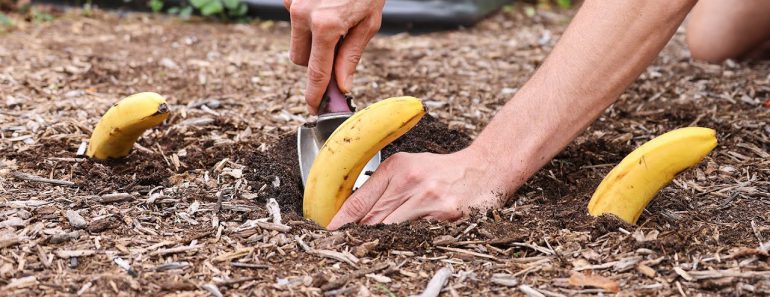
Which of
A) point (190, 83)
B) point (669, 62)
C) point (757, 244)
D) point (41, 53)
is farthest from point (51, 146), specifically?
point (669, 62)

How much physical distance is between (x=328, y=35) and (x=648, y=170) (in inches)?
33.3

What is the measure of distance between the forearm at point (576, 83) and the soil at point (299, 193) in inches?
5.8

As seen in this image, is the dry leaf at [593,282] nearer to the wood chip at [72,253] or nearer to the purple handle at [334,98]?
the purple handle at [334,98]

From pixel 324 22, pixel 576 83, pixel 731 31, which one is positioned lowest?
pixel 731 31

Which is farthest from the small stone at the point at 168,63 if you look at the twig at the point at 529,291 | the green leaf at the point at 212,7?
the twig at the point at 529,291

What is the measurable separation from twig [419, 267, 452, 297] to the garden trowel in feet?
1.90

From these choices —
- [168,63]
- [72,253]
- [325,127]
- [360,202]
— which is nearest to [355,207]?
[360,202]

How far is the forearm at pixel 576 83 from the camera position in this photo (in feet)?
6.85

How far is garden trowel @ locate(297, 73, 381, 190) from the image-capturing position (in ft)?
7.80

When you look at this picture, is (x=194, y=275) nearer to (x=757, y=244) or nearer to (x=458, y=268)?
(x=458, y=268)

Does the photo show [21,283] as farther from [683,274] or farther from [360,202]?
[683,274]

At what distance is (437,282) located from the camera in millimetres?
1815

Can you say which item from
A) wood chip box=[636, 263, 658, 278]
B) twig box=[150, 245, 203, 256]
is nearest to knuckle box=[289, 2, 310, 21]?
twig box=[150, 245, 203, 256]

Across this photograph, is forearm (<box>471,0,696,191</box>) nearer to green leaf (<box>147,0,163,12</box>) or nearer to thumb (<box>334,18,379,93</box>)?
thumb (<box>334,18,379,93</box>)
